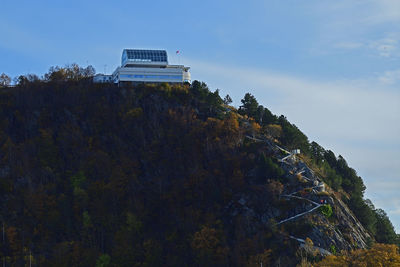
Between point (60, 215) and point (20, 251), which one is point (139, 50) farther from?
point (20, 251)

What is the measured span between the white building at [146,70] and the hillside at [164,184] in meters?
4.11

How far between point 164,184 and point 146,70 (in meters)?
33.8

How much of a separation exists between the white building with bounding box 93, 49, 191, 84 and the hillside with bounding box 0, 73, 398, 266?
411 cm

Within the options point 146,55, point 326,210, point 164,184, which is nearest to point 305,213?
point 326,210

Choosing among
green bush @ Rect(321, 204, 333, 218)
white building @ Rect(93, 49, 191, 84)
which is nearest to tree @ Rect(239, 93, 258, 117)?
white building @ Rect(93, 49, 191, 84)

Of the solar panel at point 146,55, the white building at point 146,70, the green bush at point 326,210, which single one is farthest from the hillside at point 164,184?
the solar panel at point 146,55

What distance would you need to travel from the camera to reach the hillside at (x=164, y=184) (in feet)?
356

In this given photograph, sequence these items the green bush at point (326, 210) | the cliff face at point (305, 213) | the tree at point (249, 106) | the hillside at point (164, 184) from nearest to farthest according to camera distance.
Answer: the cliff face at point (305, 213)
the hillside at point (164, 184)
the green bush at point (326, 210)
the tree at point (249, 106)

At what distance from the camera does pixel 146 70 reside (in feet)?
480

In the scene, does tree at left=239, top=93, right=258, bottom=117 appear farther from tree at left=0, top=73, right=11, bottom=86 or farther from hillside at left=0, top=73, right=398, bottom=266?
tree at left=0, top=73, right=11, bottom=86

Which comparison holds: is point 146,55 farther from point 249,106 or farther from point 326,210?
point 326,210

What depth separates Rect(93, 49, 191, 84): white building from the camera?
145500 millimetres

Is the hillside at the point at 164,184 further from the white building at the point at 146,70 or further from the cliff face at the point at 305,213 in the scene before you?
the white building at the point at 146,70

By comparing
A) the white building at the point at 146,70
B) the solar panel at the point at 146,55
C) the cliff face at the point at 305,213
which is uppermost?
the solar panel at the point at 146,55
